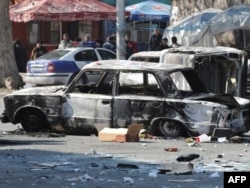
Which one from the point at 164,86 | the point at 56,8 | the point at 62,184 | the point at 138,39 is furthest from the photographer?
the point at 138,39

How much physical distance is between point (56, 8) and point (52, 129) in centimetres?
1978

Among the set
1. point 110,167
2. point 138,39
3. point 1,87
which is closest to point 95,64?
point 110,167

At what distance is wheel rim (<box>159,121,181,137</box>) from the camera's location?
14.7 metres

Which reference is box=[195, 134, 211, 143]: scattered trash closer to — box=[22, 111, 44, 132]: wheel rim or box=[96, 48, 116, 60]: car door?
Answer: box=[22, 111, 44, 132]: wheel rim

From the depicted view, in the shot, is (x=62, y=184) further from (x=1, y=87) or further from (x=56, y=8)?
(x=56, y=8)

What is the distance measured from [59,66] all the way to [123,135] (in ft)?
40.7

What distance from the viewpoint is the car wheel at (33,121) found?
50.9 ft

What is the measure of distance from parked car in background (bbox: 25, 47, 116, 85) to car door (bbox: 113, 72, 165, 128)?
10657 mm

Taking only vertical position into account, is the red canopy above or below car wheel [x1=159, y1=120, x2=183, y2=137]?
above

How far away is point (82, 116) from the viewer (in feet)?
49.6

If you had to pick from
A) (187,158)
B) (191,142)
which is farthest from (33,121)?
(187,158)

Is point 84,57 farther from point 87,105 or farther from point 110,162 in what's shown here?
point 110,162

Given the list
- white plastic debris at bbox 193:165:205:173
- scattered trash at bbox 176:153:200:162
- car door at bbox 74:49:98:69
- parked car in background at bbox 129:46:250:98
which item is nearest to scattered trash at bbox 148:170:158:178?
white plastic debris at bbox 193:165:205:173

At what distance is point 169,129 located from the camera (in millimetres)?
14727
